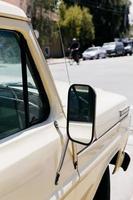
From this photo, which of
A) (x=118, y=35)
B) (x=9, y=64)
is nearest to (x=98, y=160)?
(x=9, y=64)

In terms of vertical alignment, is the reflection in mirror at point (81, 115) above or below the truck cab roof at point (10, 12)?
below

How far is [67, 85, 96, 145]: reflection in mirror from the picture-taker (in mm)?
2386

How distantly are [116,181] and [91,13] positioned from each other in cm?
5612

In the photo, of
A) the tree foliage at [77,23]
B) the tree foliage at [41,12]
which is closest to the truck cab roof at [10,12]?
the tree foliage at [41,12]

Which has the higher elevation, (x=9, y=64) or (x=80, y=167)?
(x=9, y=64)

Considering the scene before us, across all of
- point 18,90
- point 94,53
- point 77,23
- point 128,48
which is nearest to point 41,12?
point 18,90

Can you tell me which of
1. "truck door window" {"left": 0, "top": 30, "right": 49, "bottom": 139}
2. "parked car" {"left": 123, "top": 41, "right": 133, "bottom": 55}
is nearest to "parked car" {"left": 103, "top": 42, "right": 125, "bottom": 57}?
"parked car" {"left": 123, "top": 41, "right": 133, "bottom": 55}

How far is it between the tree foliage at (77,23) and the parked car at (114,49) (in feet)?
14.4

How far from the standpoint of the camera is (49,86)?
236 centimetres

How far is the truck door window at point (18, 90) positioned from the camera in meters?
2.16

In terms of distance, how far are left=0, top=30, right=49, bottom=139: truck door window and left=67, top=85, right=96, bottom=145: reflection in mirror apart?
0.46ft

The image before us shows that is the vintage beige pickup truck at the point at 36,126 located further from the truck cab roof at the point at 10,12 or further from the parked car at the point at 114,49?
the parked car at the point at 114,49

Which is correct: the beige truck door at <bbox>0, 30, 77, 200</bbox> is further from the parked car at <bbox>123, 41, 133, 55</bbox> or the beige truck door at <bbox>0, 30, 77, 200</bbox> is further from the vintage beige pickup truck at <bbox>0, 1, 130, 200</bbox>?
the parked car at <bbox>123, 41, 133, 55</bbox>

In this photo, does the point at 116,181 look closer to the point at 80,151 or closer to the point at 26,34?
the point at 80,151
